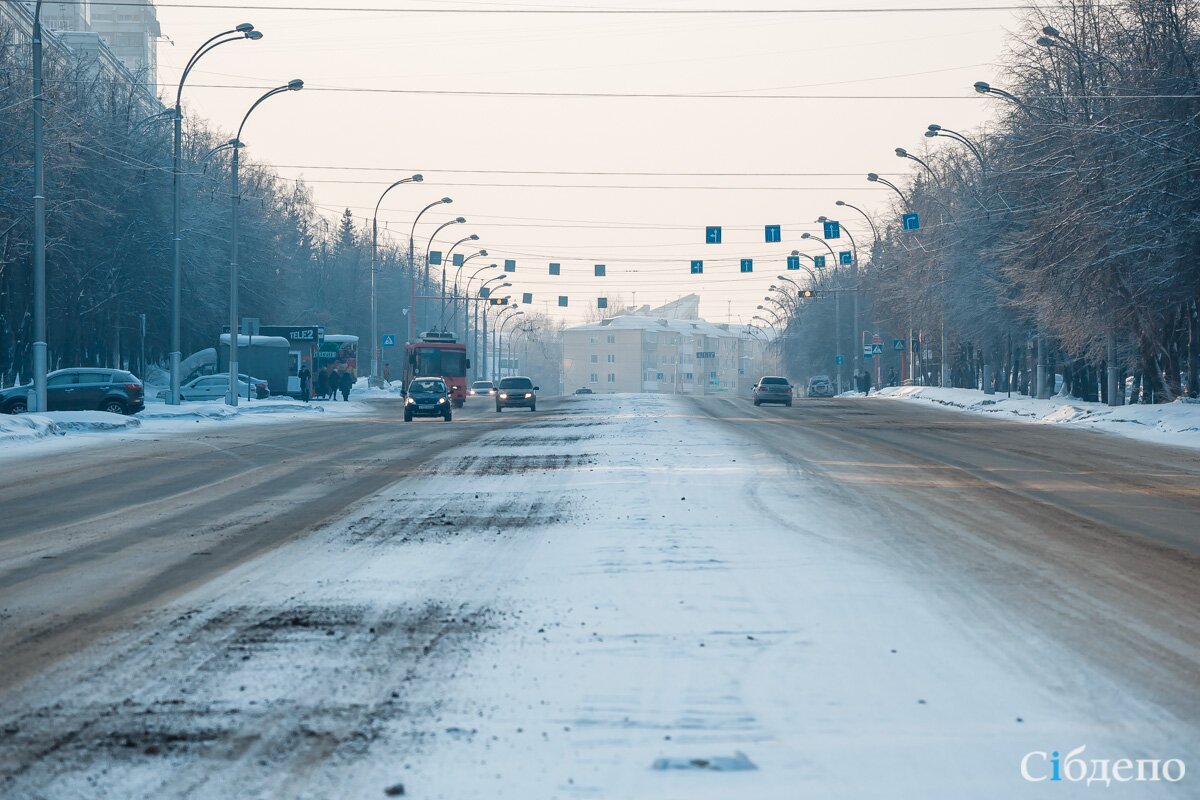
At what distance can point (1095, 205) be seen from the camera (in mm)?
34812

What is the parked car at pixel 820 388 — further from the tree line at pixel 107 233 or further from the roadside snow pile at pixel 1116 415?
the tree line at pixel 107 233

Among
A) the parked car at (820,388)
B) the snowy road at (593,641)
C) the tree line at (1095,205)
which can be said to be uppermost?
the tree line at (1095,205)

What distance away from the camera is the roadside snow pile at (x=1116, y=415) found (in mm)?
31734

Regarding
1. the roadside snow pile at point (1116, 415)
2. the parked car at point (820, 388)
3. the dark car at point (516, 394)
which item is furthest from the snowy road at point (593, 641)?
the parked car at point (820, 388)

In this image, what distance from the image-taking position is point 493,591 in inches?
364

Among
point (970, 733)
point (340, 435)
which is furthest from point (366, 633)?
point (340, 435)

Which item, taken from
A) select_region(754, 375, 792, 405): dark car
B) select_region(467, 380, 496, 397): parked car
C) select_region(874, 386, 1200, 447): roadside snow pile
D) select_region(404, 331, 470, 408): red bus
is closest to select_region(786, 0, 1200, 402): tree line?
select_region(874, 386, 1200, 447): roadside snow pile

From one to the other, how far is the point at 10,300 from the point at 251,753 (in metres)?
50.7

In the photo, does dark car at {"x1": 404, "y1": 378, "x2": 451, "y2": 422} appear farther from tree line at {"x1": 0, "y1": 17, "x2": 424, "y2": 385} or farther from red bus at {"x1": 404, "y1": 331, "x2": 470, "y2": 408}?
red bus at {"x1": 404, "y1": 331, "x2": 470, "y2": 408}

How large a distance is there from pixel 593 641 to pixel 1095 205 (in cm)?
A: 3100

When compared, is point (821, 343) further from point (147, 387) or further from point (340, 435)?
point (340, 435)

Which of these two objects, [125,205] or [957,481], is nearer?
[957,481]

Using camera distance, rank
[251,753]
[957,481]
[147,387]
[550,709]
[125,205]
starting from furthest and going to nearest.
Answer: [147,387] < [125,205] < [957,481] < [550,709] < [251,753]

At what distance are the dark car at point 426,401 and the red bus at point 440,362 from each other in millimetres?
15072
